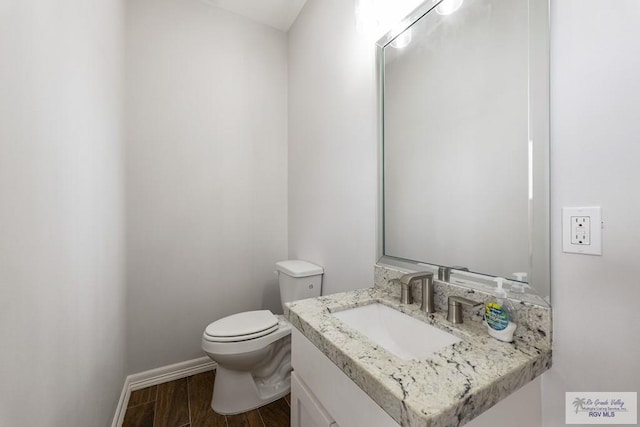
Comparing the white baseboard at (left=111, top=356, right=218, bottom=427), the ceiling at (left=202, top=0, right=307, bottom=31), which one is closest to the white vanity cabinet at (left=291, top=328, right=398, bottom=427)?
the white baseboard at (left=111, top=356, right=218, bottom=427)

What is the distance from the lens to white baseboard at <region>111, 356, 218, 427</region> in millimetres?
1631

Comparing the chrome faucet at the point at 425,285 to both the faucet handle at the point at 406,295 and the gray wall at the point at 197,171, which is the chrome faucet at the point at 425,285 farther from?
the gray wall at the point at 197,171

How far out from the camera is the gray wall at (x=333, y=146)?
134cm

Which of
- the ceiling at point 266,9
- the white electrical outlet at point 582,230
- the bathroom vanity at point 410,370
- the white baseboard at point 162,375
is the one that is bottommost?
the white baseboard at point 162,375

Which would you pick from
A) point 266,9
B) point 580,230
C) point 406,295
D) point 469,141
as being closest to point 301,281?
point 406,295

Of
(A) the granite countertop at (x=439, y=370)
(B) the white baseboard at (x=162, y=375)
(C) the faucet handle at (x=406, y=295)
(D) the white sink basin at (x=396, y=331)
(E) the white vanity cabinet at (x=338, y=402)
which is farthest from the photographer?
(B) the white baseboard at (x=162, y=375)

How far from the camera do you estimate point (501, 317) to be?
73cm

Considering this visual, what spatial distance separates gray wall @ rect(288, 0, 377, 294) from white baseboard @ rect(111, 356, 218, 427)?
1018 mm

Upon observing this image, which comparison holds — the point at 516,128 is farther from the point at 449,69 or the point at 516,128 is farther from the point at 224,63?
the point at 224,63

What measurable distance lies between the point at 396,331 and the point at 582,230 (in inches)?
24.4

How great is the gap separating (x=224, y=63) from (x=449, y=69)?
1.65 m

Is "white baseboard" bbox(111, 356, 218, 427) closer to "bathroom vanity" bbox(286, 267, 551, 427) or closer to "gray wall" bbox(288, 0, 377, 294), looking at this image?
"gray wall" bbox(288, 0, 377, 294)

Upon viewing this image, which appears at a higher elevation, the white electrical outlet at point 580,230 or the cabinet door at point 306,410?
the white electrical outlet at point 580,230

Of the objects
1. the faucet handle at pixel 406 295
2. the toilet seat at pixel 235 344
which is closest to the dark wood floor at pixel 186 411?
the toilet seat at pixel 235 344
